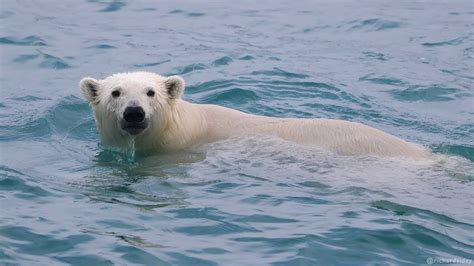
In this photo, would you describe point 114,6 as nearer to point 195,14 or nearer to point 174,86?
point 195,14

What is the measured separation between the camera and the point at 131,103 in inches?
364

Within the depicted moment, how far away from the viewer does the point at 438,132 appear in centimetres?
1166

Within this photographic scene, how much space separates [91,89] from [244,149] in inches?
67.0

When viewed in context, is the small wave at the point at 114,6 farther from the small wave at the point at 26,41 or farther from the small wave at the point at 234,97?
the small wave at the point at 234,97

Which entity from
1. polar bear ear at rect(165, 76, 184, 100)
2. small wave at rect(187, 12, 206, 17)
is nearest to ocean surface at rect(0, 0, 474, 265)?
small wave at rect(187, 12, 206, 17)

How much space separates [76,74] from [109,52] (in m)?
1.63

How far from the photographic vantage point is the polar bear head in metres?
9.35

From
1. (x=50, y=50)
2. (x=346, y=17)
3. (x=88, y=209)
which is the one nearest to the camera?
(x=88, y=209)

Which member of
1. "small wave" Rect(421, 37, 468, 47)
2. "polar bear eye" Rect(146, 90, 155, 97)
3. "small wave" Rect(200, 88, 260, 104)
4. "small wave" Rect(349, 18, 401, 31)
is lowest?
"small wave" Rect(200, 88, 260, 104)

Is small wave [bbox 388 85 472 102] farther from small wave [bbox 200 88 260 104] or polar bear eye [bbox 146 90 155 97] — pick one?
polar bear eye [bbox 146 90 155 97]

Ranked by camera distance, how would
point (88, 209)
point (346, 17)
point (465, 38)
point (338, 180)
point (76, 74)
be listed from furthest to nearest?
point (346, 17) < point (465, 38) < point (76, 74) < point (338, 180) < point (88, 209)

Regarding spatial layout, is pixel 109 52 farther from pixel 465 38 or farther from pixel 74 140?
pixel 465 38

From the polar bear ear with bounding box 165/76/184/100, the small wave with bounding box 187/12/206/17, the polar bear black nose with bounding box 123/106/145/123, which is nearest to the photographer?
the polar bear black nose with bounding box 123/106/145/123

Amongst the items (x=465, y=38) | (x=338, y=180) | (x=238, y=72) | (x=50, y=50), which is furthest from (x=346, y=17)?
(x=338, y=180)
